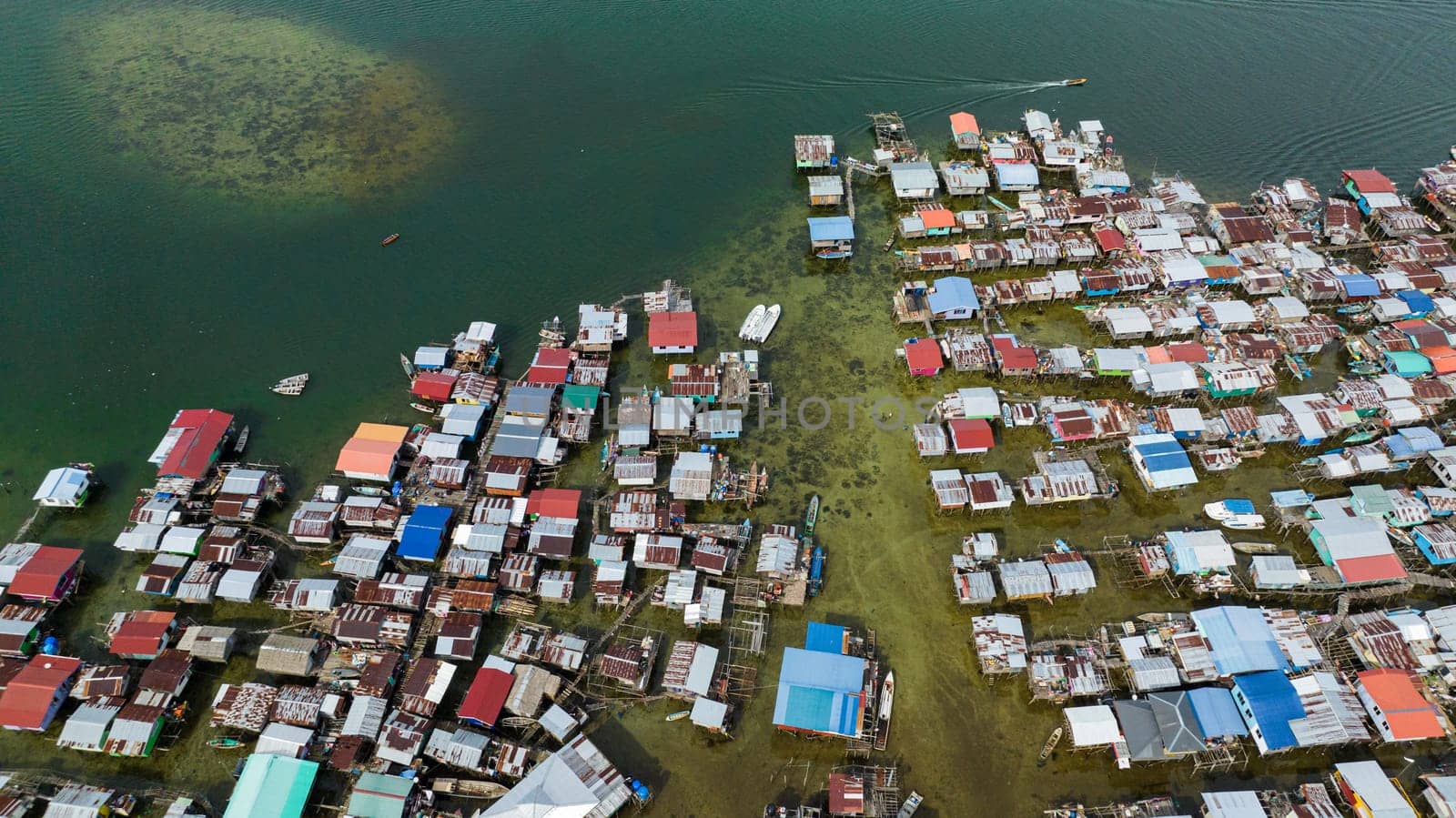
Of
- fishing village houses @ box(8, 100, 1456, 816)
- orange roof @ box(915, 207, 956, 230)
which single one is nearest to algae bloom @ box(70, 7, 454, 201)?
fishing village houses @ box(8, 100, 1456, 816)

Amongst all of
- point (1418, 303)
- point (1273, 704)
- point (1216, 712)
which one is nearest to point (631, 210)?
point (1216, 712)

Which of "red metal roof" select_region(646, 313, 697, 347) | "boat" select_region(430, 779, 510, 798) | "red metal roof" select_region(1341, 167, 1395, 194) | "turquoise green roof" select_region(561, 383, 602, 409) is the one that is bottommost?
"boat" select_region(430, 779, 510, 798)

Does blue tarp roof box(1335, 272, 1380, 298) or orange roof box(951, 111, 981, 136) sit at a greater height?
orange roof box(951, 111, 981, 136)

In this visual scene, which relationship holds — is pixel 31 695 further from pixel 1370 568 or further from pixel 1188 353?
pixel 1370 568

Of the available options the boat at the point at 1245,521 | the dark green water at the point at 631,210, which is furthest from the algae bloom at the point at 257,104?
the boat at the point at 1245,521

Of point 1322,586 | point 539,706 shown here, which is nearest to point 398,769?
point 539,706

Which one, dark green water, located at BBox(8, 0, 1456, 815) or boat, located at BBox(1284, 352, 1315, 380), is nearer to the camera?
dark green water, located at BBox(8, 0, 1456, 815)

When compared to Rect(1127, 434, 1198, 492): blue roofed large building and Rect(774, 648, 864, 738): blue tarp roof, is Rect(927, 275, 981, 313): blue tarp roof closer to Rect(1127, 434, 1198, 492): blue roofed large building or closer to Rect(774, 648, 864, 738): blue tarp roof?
Rect(1127, 434, 1198, 492): blue roofed large building
